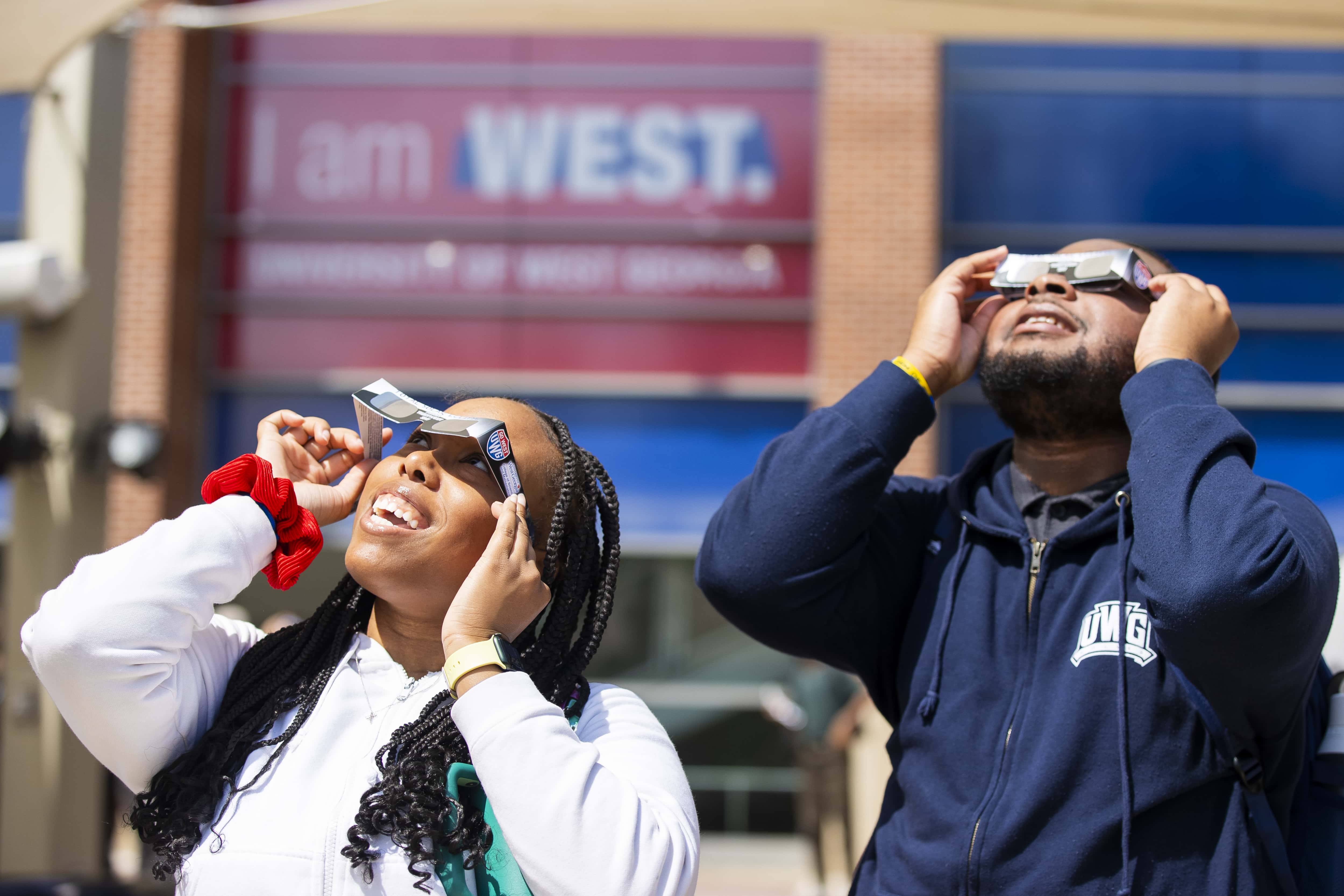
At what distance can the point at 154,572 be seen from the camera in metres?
1.56

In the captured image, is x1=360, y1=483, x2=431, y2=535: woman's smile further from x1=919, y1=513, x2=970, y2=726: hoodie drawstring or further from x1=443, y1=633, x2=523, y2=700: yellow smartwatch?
x1=919, y1=513, x2=970, y2=726: hoodie drawstring

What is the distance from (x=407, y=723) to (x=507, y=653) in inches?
9.4

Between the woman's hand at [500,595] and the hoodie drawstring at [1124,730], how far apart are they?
0.84m

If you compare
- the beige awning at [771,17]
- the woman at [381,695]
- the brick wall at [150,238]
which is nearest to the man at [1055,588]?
the woman at [381,695]

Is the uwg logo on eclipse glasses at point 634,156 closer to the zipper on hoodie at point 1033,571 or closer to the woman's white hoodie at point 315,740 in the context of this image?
the zipper on hoodie at point 1033,571

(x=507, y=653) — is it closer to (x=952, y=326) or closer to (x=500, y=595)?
(x=500, y=595)

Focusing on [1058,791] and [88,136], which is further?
[88,136]

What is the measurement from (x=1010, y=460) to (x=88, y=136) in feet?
16.3

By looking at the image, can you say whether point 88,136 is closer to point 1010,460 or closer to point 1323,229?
point 1010,460

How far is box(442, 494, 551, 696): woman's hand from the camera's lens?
1527 millimetres

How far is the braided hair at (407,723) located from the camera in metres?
1.52

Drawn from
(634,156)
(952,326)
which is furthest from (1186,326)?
(634,156)

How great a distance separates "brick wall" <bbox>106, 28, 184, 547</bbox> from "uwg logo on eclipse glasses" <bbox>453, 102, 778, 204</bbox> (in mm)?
1934

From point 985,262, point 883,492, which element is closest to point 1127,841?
point 883,492
